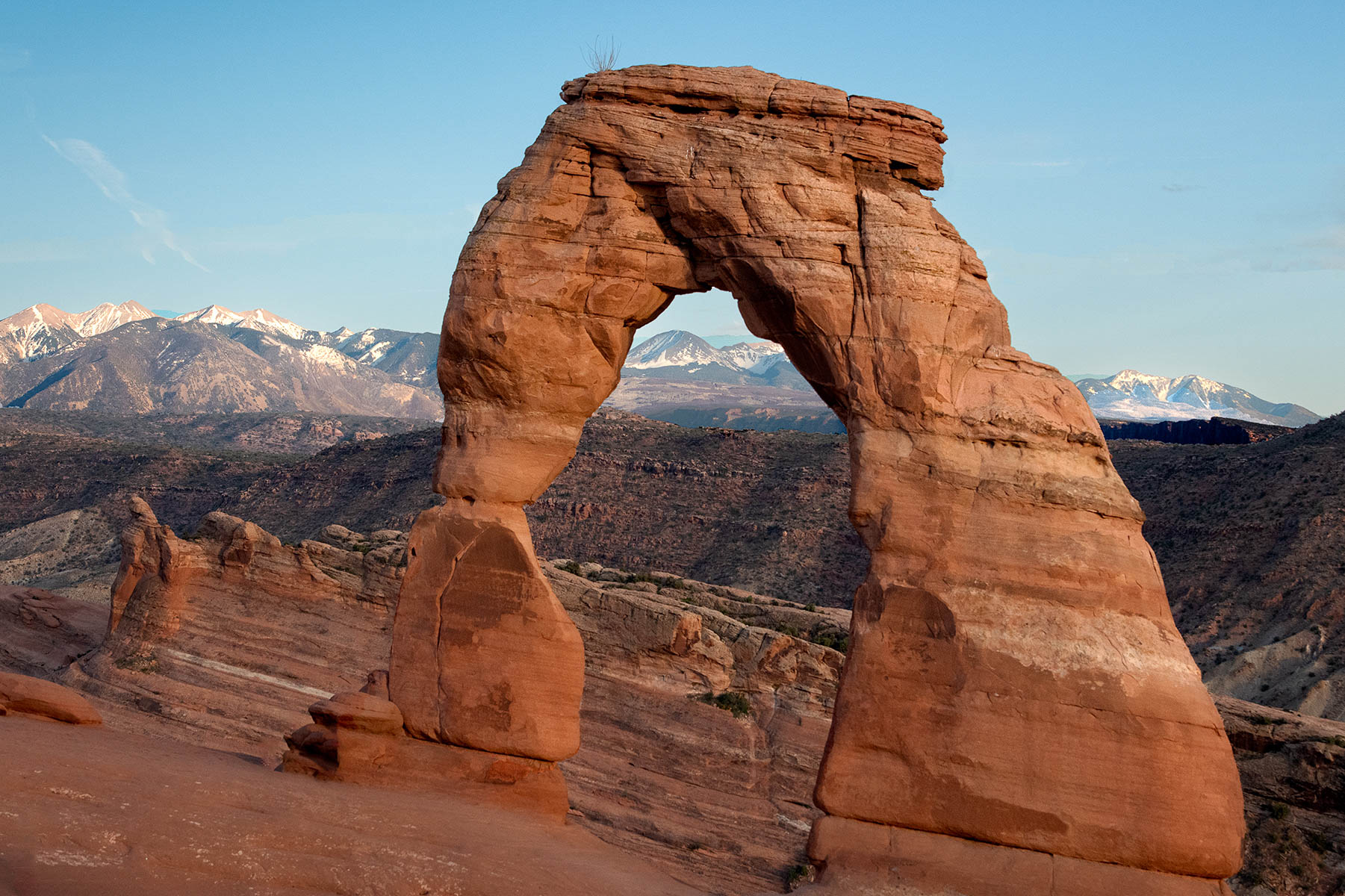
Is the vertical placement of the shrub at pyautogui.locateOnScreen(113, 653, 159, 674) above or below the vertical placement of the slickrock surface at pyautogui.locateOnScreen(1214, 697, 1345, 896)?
below

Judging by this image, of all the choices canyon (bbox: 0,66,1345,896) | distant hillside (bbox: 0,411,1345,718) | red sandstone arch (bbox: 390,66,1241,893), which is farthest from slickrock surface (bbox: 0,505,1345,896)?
distant hillside (bbox: 0,411,1345,718)

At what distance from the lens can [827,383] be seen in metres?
12.9

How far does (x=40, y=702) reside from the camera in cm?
1302

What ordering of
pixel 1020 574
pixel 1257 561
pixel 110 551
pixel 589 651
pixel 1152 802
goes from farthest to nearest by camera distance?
1. pixel 110 551
2. pixel 1257 561
3. pixel 589 651
4. pixel 1020 574
5. pixel 1152 802

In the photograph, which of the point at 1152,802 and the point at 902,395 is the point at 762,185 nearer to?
the point at 902,395

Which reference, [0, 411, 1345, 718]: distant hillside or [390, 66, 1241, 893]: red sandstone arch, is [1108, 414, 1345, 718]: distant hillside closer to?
[0, 411, 1345, 718]: distant hillside

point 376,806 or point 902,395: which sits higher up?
point 902,395

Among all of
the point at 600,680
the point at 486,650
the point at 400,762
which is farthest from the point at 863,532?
the point at 600,680

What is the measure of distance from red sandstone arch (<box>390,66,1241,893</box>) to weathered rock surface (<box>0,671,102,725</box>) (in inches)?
138

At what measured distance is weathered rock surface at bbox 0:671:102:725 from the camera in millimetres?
12829

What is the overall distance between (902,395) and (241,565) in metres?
18.6

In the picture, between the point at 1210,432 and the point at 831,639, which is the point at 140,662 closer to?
the point at 831,639

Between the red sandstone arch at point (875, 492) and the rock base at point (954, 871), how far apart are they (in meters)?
0.03

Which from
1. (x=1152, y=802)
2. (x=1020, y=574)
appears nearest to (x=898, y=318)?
(x=1020, y=574)
